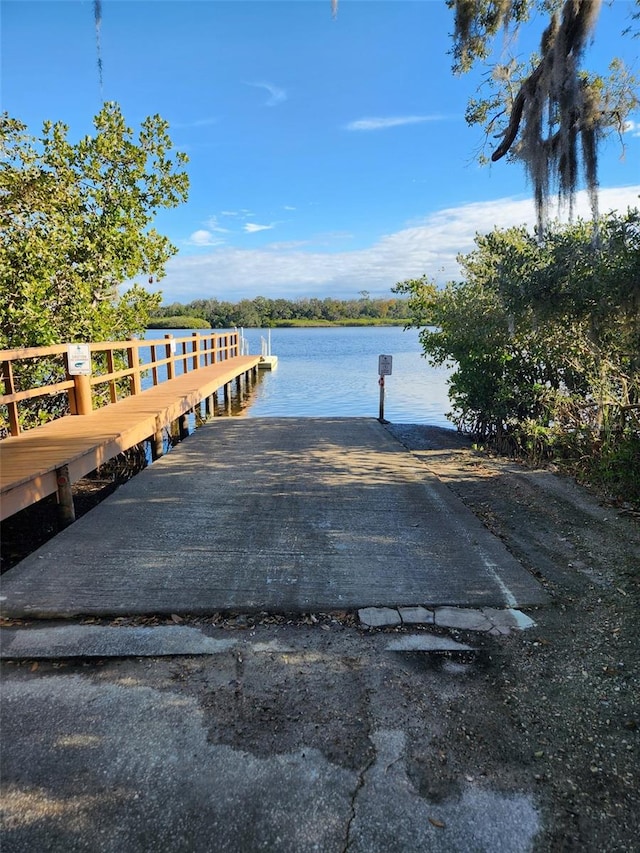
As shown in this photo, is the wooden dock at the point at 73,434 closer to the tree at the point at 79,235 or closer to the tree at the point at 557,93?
the tree at the point at 79,235

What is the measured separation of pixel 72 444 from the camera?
5391mm

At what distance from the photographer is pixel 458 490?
5.73 meters

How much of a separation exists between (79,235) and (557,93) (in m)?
7.34

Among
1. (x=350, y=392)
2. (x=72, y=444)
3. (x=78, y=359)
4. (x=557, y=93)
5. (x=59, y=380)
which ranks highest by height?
(x=557, y=93)

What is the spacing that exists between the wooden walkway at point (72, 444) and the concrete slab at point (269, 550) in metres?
0.44

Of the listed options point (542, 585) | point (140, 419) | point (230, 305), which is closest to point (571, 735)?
point (542, 585)

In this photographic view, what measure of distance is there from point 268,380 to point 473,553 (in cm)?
2038

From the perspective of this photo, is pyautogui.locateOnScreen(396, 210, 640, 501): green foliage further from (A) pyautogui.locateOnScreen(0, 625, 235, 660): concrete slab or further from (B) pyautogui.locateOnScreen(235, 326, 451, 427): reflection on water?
(A) pyautogui.locateOnScreen(0, 625, 235, 660): concrete slab

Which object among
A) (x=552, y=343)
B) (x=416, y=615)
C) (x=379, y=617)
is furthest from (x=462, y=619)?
(x=552, y=343)

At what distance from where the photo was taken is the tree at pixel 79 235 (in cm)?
711

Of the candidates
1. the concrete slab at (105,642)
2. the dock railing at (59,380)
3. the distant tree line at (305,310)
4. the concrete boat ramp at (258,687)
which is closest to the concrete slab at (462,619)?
the concrete boat ramp at (258,687)

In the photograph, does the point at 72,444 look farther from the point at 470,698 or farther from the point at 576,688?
the point at 576,688

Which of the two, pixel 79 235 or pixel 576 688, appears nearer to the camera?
pixel 576 688

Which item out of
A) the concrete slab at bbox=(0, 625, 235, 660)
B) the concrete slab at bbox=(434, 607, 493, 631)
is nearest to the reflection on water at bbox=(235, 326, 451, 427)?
the concrete slab at bbox=(434, 607, 493, 631)
